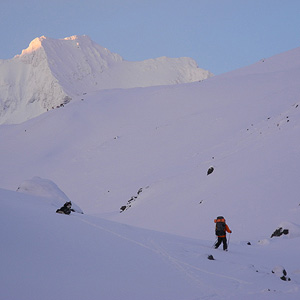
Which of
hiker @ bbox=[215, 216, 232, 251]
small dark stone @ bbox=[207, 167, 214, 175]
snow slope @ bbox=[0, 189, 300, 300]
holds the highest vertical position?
small dark stone @ bbox=[207, 167, 214, 175]

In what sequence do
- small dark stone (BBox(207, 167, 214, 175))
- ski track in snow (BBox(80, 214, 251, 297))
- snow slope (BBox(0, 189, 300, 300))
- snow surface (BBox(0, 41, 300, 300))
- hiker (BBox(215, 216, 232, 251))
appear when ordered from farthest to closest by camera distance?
small dark stone (BBox(207, 167, 214, 175))
hiker (BBox(215, 216, 232, 251))
ski track in snow (BBox(80, 214, 251, 297))
snow surface (BBox(0, 41, 300, 300))
snow slope (BBox(0, 189, 300, 300))

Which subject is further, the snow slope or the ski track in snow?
the ski track in snow

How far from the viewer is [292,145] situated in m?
27.2

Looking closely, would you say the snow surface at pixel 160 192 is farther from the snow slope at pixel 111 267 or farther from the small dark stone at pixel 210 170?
the small dark stone at pixel 210 170

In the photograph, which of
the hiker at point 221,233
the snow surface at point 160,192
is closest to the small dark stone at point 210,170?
the snow surface at point 160,192

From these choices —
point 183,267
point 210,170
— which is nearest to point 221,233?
point 183,267

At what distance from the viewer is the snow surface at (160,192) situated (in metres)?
8.67

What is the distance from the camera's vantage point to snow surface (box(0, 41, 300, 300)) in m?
8.67

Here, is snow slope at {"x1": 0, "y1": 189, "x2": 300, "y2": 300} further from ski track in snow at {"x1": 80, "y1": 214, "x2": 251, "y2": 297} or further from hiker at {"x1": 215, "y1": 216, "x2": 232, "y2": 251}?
hiker at {"x1": 215, "y1": 216, "x2": 232, "y2": 251}

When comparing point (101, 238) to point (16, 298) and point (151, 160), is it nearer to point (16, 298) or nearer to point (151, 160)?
point (16, 298)

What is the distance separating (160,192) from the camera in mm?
31531

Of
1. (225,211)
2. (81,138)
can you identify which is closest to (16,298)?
(225,211)

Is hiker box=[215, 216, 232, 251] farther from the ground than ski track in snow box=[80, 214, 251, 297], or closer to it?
farther from the ground

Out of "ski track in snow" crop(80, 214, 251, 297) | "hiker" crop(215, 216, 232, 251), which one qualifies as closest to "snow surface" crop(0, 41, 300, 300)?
"ski track in snow" crop(80, 214, 251, 297)
